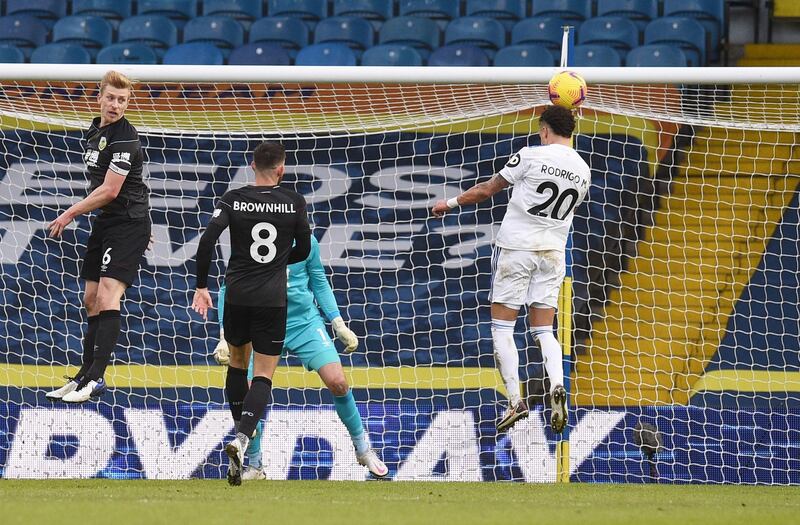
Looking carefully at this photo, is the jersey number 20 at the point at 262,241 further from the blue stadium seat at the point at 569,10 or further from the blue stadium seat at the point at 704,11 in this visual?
A: the blue stadium seat at the point at 704,11

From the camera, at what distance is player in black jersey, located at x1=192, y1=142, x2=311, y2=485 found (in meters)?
6.59

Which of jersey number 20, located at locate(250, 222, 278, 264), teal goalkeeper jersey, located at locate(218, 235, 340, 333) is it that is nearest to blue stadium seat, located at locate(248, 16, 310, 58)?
teal goalkeeper jersey, located at locate(218, 235, 340, 333)

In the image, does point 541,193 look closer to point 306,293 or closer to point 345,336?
point 345,336

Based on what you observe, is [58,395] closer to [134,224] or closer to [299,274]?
[134,224]

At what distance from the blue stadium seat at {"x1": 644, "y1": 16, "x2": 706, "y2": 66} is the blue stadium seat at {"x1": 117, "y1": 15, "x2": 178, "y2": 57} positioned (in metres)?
5.22

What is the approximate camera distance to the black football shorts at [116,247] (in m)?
7.00

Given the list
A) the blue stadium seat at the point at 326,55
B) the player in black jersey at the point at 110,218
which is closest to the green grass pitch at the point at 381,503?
the player in black jersey at the point at 110,218

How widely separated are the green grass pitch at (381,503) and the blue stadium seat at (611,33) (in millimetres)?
6014

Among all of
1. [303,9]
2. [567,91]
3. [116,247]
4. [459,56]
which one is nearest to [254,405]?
[116,247]

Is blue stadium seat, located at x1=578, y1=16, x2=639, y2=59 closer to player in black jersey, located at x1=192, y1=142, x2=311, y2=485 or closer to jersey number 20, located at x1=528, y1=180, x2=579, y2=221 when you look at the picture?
jersey number 20, located at x1=528, y1=180, x2=579, y2=221

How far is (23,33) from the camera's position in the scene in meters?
13.1

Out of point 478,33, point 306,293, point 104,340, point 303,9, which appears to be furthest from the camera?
point 303,9

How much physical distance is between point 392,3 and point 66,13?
388 centimetres

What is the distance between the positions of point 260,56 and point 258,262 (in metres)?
6.03
